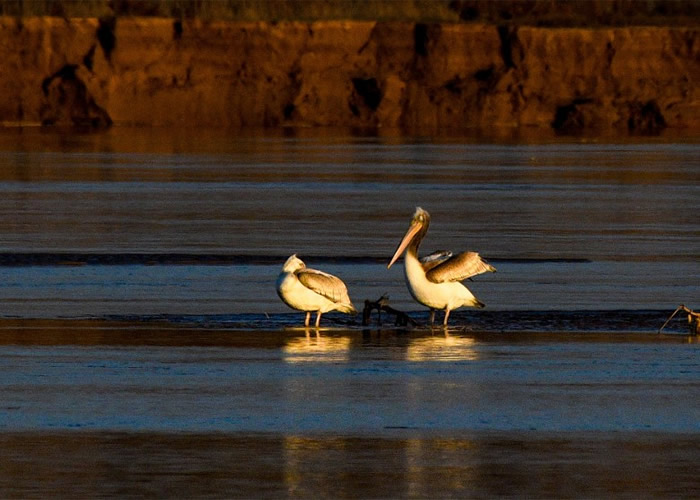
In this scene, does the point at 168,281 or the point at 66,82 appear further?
the point at 66,82

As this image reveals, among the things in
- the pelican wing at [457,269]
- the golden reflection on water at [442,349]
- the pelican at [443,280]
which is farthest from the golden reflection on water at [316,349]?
the pelican wing at [457,269]

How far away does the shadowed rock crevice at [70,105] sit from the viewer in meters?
65.9

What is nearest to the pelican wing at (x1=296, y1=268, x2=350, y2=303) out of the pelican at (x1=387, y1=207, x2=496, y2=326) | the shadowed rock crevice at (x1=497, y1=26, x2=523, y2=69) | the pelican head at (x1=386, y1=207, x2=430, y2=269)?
the pelican at (x1=387, y1=207, x2=496, y2=326)

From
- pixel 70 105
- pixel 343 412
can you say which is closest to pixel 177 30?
pixel 70 105

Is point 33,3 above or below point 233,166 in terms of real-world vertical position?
above

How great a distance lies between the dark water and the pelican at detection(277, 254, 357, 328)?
226 mm

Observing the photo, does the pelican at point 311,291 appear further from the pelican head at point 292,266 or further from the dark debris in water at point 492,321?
the dark debris in water at point 492,321

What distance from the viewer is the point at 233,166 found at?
1553 inches

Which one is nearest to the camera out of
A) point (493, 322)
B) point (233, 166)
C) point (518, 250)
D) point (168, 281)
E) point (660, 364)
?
point (660, 364)

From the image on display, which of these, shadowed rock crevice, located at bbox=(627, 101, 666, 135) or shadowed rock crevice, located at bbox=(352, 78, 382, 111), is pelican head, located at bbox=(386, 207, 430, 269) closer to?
shadowed rock crevice, located at bbox=(352, 78, 382, 111)

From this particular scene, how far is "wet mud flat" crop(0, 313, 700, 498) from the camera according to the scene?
8.59 metres

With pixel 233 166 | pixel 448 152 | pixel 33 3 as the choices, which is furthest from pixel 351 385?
pixel 33 3

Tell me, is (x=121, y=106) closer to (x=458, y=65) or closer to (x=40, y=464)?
(x=458, y=65)

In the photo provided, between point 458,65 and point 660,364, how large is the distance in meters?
59.7
